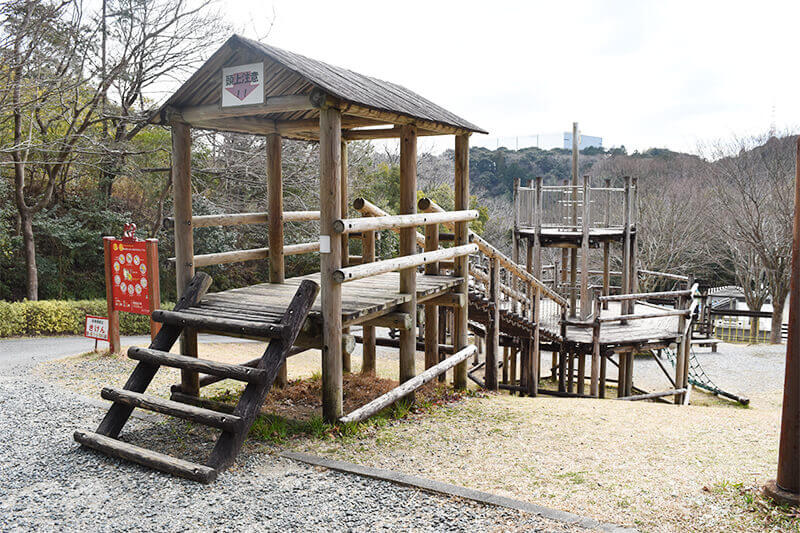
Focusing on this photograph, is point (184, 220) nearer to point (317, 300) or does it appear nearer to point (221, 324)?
point (221, 324)

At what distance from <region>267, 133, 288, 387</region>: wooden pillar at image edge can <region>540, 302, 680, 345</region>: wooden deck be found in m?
7.14

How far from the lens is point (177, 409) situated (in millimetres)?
5301

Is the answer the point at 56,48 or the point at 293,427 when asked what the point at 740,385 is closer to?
the point at 293,427

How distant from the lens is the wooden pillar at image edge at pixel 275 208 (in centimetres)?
808

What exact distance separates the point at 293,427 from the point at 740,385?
57.8ft

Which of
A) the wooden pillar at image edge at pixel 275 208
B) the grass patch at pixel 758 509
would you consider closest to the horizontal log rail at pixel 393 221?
the wooden pillar at image edge at pixel 275 208

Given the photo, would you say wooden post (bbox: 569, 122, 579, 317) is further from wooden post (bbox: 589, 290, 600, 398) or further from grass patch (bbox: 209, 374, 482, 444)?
grass patch (bbox: 209, 374, 482, 444)

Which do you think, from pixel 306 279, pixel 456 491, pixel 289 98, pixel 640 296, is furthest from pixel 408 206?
pixel 640 296

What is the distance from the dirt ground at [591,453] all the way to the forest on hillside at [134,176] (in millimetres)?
10145

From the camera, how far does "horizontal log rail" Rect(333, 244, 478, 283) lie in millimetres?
5838

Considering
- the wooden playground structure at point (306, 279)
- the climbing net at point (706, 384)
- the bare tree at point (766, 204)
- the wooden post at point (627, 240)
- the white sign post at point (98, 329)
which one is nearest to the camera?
the wooden playground structure at point (306, 279)

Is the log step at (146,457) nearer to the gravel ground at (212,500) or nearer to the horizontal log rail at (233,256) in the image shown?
the gravel ground at (212,500)

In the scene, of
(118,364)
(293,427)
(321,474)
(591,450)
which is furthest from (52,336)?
(591,450)

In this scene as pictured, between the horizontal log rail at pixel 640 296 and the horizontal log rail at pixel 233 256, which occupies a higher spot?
the horizontal log rail at pixel 233 256
